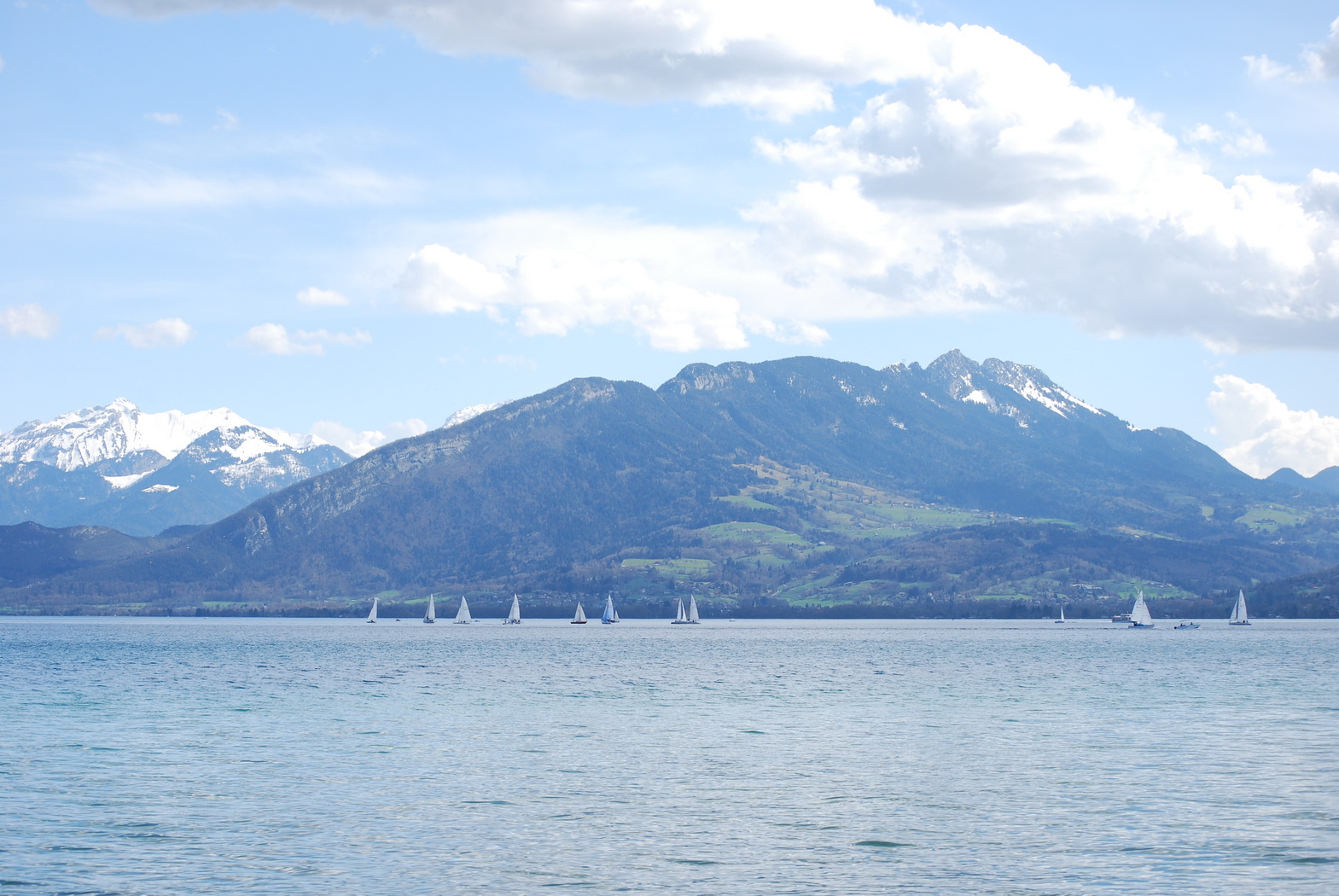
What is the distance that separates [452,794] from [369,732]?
25.8m

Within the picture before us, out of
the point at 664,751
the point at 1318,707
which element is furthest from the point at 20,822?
the point at 1318,707

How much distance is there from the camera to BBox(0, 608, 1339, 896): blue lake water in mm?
39719

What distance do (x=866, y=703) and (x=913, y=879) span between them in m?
60.7

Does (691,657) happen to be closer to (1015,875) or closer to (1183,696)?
(1183,696)

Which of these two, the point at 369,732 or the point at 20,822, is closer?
the point at 20,822

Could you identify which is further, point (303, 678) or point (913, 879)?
point (303, 678)

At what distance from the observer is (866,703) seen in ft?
323

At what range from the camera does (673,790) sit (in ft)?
183

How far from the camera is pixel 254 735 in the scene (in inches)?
3024

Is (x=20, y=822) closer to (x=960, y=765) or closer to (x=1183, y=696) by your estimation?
(x=960, y=765)

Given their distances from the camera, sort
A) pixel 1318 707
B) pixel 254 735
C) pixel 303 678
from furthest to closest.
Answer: pixel 303 678 < pixel 1318 707 < pixel 254 735

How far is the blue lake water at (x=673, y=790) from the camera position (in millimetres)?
39719

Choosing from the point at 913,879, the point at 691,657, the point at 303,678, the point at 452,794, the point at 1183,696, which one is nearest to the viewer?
the point at 913,879

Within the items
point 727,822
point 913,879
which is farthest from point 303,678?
point 913,879
